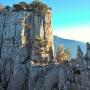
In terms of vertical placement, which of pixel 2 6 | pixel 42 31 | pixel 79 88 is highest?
pixel 2 6

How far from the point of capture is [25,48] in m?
107

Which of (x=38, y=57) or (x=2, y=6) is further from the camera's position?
(x=2, y=6)

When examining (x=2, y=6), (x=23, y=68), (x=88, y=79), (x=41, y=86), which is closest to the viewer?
(x=88, y=79)

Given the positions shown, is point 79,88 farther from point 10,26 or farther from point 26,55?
point 10,26

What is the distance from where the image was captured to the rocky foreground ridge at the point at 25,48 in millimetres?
98906

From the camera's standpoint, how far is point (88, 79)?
84.2 meters

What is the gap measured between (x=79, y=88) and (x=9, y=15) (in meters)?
33.2

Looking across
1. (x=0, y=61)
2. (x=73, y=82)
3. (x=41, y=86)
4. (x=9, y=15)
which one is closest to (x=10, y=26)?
(x=9, y=15)

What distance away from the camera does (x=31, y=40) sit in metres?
108

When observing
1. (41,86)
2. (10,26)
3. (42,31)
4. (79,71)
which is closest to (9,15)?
(10,26)

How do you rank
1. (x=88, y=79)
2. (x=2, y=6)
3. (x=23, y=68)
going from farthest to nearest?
(x=2, y=6) → (x=23, y=68) → (x=88, y=79)

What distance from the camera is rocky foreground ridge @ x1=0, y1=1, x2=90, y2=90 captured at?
3894 inches

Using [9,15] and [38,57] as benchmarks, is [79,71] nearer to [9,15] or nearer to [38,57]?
[38,57]

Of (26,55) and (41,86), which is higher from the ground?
(26,55)
